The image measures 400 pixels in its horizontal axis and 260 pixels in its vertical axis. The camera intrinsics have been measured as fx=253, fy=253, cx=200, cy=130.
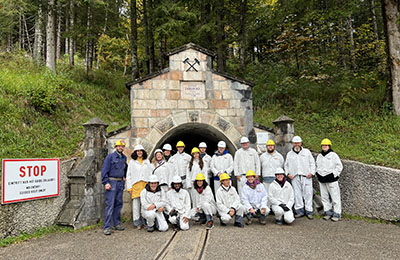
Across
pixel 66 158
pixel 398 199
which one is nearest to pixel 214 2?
pixel 66 158

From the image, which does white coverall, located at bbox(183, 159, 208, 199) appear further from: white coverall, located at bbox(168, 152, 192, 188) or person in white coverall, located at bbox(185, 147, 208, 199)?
white coverall, located at bbox(168, 152, 192, 188)

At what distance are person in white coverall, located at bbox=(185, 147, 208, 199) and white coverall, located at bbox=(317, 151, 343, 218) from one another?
2.89 m

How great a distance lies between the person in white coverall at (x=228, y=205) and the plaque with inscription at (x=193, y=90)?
266 cm

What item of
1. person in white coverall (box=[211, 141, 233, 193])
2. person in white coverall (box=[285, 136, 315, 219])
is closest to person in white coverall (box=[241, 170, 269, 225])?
person in white coverall (box=[211, 141, 233, 193])

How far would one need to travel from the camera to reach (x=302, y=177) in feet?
20.5

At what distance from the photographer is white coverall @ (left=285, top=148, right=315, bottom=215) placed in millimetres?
6129

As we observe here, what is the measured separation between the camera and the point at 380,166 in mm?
5684

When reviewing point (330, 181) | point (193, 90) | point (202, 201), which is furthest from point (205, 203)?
point (193, 90)

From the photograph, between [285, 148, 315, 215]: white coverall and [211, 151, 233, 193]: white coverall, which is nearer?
[285, 148, 315, 215]: white coverall

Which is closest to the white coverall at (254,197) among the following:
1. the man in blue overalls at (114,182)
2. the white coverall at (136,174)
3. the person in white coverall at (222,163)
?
the person in white coverall at (222,163)

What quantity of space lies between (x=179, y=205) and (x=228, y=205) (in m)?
1.09

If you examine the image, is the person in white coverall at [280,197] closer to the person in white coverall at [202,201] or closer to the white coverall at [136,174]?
the person in white coverall at [202,201]

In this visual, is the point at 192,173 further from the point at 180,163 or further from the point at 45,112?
the point at 45,112

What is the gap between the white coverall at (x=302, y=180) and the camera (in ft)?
20.1
